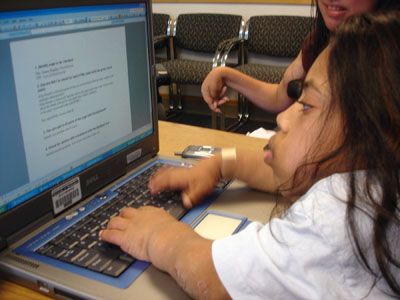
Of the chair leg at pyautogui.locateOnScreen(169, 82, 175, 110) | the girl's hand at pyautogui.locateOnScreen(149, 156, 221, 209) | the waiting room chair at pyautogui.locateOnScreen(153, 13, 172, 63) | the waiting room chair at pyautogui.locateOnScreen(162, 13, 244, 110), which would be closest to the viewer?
the girl's hand at pyautogui.locateOnScreen(149, 156, 221, 209)

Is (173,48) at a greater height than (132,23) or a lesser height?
lesser

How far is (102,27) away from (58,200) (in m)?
0.30

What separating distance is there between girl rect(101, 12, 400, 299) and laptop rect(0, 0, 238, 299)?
0.27ft

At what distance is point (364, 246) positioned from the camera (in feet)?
1.51

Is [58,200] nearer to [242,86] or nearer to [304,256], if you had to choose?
[304,256]

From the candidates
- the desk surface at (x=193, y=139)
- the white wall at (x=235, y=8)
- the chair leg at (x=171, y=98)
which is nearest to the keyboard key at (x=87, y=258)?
the desk surface at (x=193, y=139)

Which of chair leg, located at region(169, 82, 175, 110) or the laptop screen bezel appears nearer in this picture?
the laptop screen bezel

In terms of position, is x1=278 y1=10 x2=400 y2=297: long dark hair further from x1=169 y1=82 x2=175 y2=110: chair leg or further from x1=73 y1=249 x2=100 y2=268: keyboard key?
x1=169 y1=82 x2=175 y2=110: chair leg

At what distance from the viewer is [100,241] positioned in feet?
1.97

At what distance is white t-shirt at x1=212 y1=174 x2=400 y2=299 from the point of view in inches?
18.3

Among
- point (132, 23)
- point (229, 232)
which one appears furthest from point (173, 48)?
point (229, 232)

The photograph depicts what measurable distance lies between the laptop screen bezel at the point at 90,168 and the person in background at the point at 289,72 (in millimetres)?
313

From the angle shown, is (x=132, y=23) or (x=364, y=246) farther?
(x=132, y=23)

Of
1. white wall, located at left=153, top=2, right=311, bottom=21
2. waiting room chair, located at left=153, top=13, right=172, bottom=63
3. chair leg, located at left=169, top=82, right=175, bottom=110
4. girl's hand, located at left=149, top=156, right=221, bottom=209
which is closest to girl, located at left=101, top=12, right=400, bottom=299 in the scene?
girl's hand, located at left=149, top=156, right=221, bottom=209
